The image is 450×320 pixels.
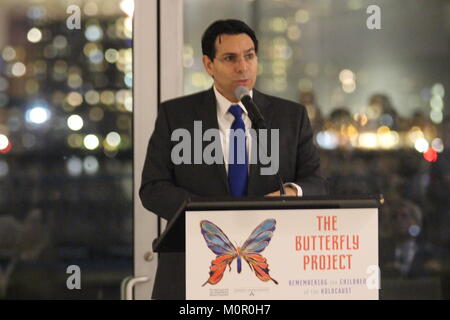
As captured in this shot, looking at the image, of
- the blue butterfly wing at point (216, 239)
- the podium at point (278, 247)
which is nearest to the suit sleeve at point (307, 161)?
the podium at point (278, 247)

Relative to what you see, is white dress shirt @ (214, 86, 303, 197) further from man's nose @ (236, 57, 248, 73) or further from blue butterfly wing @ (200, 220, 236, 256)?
blue butterfly wing @ (200, 220, 236, 256)

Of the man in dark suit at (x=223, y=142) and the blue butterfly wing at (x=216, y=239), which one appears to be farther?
the man in dark suit at (x=223, y=142)

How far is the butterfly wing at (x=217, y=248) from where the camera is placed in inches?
104

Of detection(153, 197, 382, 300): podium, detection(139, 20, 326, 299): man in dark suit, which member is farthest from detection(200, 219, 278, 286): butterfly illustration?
detection(139, 20, 326, 299): man in dark suit

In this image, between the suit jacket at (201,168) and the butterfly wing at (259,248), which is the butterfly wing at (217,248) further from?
the suit jacket at (201,168)

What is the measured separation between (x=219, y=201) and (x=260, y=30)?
1845 millimetres

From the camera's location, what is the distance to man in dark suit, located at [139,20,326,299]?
3404 mm

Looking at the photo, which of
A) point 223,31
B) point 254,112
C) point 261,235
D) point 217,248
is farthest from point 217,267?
point 223,31

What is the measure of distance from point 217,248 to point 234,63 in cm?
107

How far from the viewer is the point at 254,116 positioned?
2.88 metres

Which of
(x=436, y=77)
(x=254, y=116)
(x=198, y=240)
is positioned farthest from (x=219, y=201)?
(x=436, y=77)

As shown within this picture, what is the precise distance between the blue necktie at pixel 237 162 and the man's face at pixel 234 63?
0.39 ft

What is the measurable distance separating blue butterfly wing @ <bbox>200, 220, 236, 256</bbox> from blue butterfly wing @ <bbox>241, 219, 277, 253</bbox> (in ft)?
0.15

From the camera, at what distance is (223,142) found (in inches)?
136
